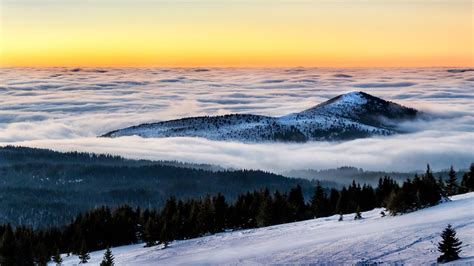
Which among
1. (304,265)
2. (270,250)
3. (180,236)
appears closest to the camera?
(304,265)

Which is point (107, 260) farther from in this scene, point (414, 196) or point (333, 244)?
point (414, 196)

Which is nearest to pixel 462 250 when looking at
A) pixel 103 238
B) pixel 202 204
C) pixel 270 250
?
pixel 270 250

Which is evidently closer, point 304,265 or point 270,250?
point 304,265

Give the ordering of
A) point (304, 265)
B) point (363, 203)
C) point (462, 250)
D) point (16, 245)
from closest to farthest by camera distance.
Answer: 1. point (462, 250)
2. point (304, 265)
3. point (16, 245)
4. point (363, 203)

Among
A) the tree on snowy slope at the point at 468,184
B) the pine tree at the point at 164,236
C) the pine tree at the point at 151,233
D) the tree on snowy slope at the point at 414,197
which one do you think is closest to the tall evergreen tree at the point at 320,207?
the tree on snowy slope at the point at 468,184

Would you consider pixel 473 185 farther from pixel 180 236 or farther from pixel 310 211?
pixel 180 236

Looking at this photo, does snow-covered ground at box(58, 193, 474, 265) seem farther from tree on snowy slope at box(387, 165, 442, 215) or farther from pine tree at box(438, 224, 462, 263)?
tree on snowy slope at box(387, 165, 442, 215)

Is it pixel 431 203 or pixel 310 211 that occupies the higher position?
pixel 431 203

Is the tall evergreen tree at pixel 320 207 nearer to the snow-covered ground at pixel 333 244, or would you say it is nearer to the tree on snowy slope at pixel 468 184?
the tree on snowy slope at pixel 468 184
